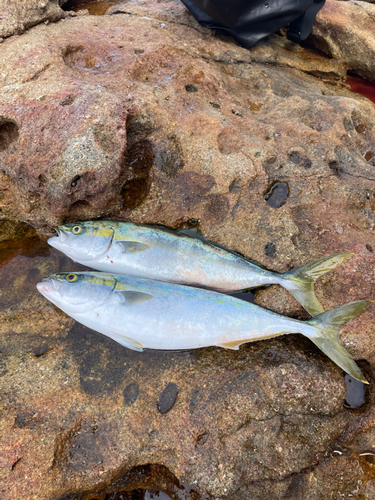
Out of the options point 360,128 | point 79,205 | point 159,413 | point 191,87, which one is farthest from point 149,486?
point 360,128

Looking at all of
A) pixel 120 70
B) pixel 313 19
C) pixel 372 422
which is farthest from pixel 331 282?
pixel 313 19

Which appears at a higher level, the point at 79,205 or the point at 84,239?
the point at 79,205

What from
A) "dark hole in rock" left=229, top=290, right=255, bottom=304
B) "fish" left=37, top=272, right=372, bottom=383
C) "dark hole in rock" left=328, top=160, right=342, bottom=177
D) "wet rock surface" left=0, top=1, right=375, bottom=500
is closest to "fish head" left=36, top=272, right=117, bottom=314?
"fish" left=37, top=272, right=372, bottom=383

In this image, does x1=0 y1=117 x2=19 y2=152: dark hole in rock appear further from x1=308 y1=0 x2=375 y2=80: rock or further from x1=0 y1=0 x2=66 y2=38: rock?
x1=308 y1=0 x2=375 y2=80: rock

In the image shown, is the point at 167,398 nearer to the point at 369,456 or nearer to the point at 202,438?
the point at 202,438

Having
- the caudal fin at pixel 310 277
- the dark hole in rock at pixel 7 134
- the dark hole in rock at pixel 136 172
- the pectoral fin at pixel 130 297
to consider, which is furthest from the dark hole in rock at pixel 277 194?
the dark hole in rock at pixel 7 134

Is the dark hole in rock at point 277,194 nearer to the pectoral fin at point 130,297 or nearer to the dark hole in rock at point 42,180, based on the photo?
the pectoral fin at point 130,297
